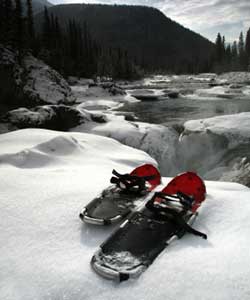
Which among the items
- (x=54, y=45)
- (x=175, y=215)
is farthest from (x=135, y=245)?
(x=54, y=45)

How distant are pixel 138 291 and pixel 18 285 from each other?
0.87 metres

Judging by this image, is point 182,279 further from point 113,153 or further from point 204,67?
point 204,67

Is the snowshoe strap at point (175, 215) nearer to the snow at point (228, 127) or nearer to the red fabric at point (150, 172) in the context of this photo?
the red fabric at point (150, 172)

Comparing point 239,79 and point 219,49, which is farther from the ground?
point 219,49

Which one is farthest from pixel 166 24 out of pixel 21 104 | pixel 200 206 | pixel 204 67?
pixel 200 206

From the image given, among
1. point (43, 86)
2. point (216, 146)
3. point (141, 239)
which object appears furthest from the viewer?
point (43, 86)

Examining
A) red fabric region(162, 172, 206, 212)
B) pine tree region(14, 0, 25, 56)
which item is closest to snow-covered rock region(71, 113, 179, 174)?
red fabric region(162, 172, 206, 212)

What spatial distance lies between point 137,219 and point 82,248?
2.39ft

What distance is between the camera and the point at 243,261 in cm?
218

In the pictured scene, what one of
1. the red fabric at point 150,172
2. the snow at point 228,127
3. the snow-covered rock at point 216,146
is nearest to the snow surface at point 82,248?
the red fabric at point 150,172

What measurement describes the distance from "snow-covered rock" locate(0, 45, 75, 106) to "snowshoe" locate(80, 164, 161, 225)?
1317 cm

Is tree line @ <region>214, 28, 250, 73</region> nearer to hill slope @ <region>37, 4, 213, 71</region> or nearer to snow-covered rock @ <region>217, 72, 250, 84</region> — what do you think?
snow-covered rock @ <region>217, 72, 250, 84</region>

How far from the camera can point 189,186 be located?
3.74m

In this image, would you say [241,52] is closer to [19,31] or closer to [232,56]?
[232,56]
